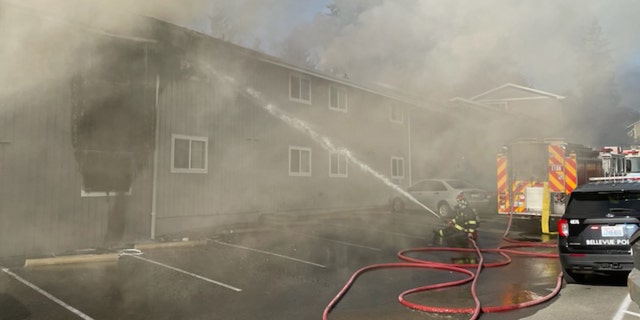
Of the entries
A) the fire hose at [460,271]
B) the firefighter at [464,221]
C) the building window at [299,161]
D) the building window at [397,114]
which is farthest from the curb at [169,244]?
the building window at [397,114]

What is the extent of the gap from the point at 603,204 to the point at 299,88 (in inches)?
360

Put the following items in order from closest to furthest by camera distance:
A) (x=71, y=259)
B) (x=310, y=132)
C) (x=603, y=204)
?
(x=603, y=204) < (x=71, y=259) < (x=310, y=132)

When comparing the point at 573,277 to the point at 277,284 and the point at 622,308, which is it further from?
Result: the point at 277,284

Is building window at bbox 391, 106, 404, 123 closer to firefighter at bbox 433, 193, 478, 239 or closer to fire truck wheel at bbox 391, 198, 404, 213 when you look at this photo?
fire truck wheel at bbox 391, 198, 404, 213

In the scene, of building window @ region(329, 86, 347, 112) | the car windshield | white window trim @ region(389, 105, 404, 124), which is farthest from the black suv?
white window trim @ region(389, 105, 404, 124)

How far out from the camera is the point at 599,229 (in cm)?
511

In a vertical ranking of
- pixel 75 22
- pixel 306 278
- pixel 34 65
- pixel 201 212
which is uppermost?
pixel 75 22

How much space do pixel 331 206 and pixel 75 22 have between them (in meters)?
10.2

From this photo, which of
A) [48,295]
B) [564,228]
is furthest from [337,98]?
[48,295]

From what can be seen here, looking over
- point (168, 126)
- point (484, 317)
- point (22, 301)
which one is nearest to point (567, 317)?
point (484, 317)

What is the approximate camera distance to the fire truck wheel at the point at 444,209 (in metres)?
13.7

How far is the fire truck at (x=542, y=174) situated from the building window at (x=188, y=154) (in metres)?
7.18

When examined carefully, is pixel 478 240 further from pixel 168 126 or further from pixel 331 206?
pixel 168 126

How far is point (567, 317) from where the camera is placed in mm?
4199
